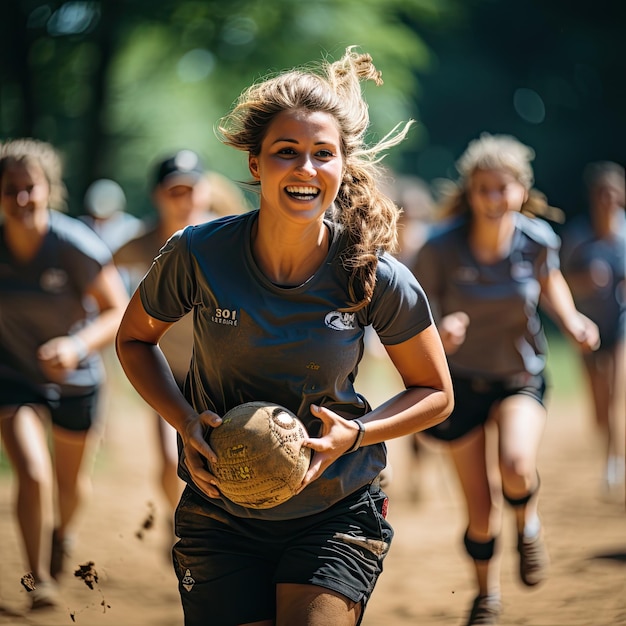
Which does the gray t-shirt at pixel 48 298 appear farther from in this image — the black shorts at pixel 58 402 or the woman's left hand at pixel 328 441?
the woman's left hand at pixel 328 441

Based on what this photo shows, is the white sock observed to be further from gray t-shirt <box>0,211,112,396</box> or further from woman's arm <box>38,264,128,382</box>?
gray t-shirt <box>0,211,112,396</box>

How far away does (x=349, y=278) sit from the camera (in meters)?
3.29

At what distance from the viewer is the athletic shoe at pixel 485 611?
5.56m

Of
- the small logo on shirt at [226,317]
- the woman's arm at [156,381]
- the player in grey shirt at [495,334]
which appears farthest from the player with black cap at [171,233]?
the small logo on shirt at [226,317]

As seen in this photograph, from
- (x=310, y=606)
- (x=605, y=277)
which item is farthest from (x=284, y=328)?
(x=605, y=277)

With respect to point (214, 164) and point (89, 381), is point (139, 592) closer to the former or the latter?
point (89, 381)

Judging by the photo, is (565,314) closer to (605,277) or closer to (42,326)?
(42,326)

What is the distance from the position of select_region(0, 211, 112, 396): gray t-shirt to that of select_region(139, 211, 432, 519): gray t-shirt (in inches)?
103

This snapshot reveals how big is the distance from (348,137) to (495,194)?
8.86ft

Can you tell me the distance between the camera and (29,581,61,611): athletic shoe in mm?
5645

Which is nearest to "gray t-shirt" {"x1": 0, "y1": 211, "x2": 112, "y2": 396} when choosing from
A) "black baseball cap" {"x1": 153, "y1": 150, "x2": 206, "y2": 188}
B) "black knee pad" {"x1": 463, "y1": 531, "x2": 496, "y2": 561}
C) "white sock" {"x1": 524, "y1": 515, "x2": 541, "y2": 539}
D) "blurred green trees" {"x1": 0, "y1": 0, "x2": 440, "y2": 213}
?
"black baseball cap" {"x1": 153, "y1": 150, "x2": 206, "y2": 188}

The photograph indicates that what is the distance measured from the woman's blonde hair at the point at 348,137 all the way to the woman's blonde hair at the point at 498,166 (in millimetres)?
2525

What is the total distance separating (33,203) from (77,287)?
0.50 meters

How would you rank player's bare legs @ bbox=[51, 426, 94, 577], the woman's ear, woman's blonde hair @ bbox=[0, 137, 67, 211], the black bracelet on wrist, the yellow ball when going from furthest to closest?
player's bare legs @ bbox=[51, 426, 94, 577] → woman's blonde hair @ bbox=[0, 137, 67, 211] → the woman's ear → the black bracelet on wrist → the yellow ball
